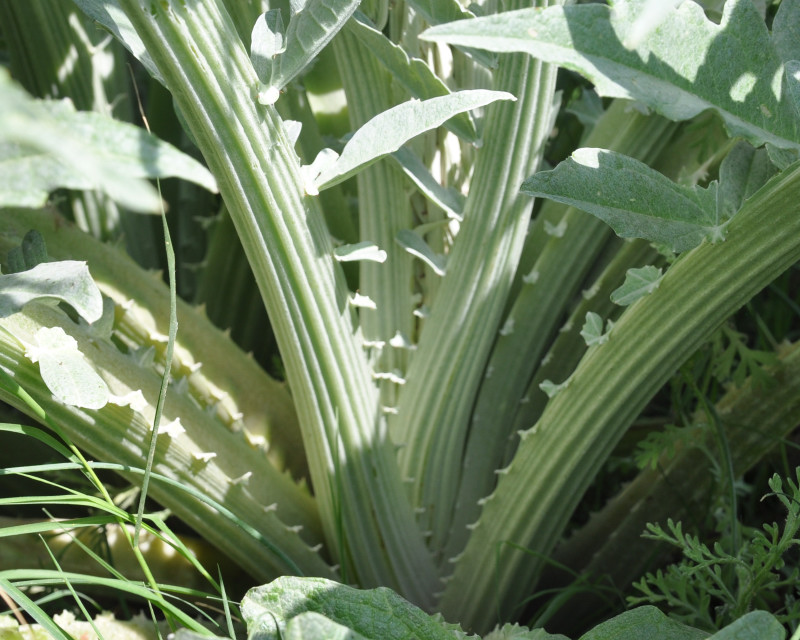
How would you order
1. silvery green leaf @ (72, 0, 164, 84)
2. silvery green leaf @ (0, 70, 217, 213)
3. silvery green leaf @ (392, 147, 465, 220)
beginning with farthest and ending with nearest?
silvery green leaf @ (392, 147, 465, 220), silvery green leaf @ (72, 0, 164, 84), silvery green leaf @ (0, 70, 217, 213)

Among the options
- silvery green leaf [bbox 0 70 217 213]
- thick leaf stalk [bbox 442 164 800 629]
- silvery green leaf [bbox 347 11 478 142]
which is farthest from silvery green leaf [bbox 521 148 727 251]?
silvery green leaf [bbox 0 70 217 213]

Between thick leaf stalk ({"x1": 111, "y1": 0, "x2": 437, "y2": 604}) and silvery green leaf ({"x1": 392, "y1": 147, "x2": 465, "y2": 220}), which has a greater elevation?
silvery green leaf ({"x1": 392, "y1": 147, "x2": 465, "y2": 220})

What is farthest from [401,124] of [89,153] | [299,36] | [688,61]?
[89,153]

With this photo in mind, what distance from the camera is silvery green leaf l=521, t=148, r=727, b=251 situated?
549 mm

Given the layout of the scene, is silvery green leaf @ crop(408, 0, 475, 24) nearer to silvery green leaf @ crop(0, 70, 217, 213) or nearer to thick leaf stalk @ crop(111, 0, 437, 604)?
thick leaf stalk @ crop(111, 0, 437, 604)

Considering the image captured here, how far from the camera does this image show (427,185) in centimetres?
76

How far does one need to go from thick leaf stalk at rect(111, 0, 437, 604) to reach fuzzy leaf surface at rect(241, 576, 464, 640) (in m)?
0.15

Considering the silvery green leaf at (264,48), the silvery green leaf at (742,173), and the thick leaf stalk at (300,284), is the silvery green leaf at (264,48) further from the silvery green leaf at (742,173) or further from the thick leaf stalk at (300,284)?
the silvery green leaf at (742,173)

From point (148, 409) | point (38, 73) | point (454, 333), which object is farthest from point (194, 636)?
point (38, 73)

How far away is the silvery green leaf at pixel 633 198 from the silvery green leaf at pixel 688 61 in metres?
0.05

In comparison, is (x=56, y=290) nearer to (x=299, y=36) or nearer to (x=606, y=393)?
(x=299, y=36)

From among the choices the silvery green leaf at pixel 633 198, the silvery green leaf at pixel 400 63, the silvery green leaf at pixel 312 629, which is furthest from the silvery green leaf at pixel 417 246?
the silvery green leaf at pixel 312 629

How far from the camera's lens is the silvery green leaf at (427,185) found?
0.74 meters

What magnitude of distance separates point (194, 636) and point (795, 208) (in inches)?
19.2
